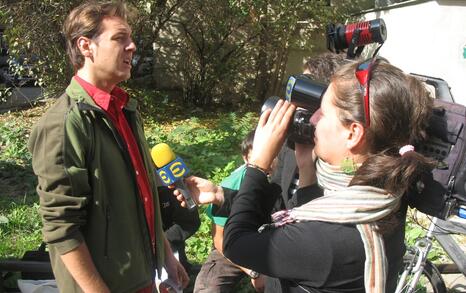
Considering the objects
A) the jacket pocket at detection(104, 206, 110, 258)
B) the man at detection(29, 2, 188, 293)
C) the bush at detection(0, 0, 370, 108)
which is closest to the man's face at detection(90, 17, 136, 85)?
the man at detection(29, 2, 188, 293)

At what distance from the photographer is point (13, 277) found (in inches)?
121

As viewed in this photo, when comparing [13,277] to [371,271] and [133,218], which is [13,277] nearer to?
[133,218]

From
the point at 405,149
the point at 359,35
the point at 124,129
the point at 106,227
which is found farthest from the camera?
the point at 359,35

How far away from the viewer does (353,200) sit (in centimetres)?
125

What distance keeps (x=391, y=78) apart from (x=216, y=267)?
195cm

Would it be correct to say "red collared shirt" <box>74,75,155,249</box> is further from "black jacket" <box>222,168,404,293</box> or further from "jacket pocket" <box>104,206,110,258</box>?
"black jacket" <box>222,168,404,293</box>

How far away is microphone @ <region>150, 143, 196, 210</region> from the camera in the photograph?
6.62 feet

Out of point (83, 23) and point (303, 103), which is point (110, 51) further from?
point (303, 103)

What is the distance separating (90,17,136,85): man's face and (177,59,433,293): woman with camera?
79 centimetres

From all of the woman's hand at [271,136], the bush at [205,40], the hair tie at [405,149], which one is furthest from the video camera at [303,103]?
the bush at [205,40]

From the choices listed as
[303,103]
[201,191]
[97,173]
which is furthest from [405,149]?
[201,191]

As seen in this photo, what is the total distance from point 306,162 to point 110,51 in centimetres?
89

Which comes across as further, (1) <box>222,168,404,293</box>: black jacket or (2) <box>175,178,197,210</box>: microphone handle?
(2) <box>175,178,197,210</box>: microphone handle

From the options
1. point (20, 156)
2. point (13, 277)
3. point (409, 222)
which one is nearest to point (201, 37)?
point (20, 156)
